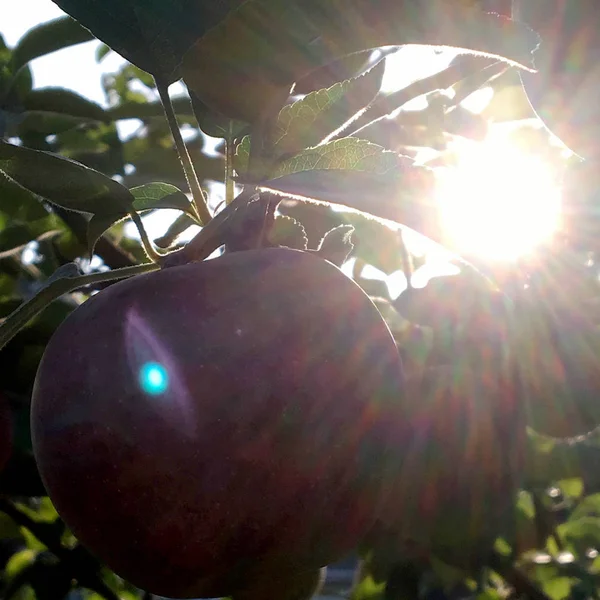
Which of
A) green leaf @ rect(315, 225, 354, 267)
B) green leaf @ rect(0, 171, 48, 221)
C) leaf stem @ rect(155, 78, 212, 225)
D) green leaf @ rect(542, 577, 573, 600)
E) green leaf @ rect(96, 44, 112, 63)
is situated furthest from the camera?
green leaf @ rect(542, 577, 573, 600)

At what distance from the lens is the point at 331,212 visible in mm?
1159

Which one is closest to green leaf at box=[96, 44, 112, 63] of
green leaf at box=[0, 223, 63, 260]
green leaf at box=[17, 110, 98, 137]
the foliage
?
the foliage

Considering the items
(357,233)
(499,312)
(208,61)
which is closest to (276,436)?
(208,61)

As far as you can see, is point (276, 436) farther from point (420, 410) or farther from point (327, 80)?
point (420, 410)

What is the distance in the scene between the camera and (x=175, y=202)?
67 cm

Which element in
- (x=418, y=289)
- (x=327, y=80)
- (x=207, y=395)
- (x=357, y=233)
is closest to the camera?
(x=207, y=395)

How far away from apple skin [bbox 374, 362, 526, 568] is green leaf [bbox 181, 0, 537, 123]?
54cm

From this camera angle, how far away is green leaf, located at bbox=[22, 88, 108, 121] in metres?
1.26

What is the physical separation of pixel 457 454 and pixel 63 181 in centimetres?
61

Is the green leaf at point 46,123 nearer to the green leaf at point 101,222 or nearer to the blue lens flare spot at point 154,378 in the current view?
the green leaf at point 101,222

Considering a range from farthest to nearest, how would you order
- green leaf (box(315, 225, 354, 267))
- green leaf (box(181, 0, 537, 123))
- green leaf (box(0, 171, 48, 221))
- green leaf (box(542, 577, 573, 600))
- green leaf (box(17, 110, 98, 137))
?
green leaf (box(542, 577, 573, 600)), green leaf (box(17, 110, 98, 137)), green leaf (box(0, 171, 48, 221)), green leaf (box(315, 225, 354, 267)), green leaf (box(181, 0, 537, 123))

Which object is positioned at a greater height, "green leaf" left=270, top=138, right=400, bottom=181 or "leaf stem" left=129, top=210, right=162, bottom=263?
"green leaf" left=270, top=138, right=400, bottom=181

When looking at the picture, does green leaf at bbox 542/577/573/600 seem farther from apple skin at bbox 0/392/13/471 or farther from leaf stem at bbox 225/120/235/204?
leaf stem at bbox 225/120/235/204

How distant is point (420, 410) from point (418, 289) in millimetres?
235
